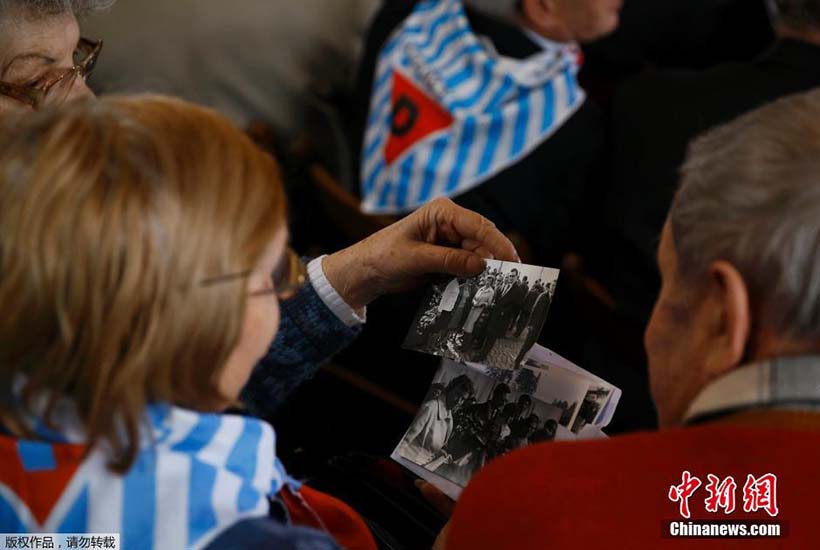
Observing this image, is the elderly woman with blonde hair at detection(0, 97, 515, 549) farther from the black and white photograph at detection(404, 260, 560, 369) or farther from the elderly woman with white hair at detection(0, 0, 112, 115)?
the elderly woman with white hair at detection(0, 0, 112, 115)

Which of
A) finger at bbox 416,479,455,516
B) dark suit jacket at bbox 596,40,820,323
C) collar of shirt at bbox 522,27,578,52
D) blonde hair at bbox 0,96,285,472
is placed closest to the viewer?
blonde hair at bbox 0,96,285,472

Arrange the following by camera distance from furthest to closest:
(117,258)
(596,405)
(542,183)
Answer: (542,183)
(596,405)
(117,258)

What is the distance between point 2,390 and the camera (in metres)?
0.85

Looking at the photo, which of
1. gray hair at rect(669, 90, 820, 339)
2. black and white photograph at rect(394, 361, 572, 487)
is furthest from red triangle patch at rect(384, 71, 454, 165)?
gray hair at rect(669, 90, 820, 339)

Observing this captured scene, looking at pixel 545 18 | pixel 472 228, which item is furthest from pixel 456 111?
pixel 472 228

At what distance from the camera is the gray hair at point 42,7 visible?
129cm

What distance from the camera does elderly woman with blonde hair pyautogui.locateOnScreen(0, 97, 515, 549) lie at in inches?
31.6

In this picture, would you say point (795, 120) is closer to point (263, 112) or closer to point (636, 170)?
point (636, 170)

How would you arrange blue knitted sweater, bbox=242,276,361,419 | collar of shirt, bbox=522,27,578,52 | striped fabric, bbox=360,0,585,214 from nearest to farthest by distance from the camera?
1. blue knitted sweater, bbox=242,276,361,419
2. striped fabric, bbox=360,0,585,214
3. collar of shirt, bbox=522,27,578,52

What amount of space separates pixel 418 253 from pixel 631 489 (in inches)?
21.4

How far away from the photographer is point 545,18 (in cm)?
234

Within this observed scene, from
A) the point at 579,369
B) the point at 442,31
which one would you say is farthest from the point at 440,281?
the point at 442,31

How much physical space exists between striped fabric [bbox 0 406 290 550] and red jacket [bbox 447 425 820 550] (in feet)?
0.74

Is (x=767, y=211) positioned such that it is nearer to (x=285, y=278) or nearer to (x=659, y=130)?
(x=285, y=278)
